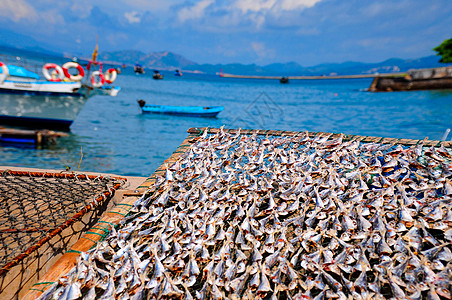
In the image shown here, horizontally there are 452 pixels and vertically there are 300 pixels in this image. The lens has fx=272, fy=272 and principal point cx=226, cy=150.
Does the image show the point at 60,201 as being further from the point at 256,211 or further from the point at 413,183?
the point at 413,183

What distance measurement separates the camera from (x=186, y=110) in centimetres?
3150

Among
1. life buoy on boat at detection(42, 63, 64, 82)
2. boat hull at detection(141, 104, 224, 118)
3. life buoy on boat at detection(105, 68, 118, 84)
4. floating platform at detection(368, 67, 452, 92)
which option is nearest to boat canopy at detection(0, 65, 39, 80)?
life buoy on boat at detection(42, 63, 64, 82)

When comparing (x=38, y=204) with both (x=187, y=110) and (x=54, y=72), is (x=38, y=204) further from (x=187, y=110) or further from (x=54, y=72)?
(x=187, y=110)

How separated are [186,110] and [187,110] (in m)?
0.14

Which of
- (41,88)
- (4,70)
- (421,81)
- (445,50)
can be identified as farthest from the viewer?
(445,50)

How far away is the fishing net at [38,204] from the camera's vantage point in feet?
10.6

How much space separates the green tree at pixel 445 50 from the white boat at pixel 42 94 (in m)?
63.1

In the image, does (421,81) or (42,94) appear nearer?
(42,94)

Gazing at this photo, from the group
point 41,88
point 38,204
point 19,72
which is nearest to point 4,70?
point 19,72

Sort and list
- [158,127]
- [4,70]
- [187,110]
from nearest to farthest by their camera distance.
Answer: [4,70]
[158,127]
[187,110]

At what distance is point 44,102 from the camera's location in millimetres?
21250

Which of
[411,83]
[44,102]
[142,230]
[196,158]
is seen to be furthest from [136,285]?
[411,83]

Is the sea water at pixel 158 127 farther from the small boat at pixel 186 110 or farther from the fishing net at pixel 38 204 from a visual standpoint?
the fishing net at pixel 38 204

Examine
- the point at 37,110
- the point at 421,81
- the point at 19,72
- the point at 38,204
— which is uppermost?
the point at 19,72
